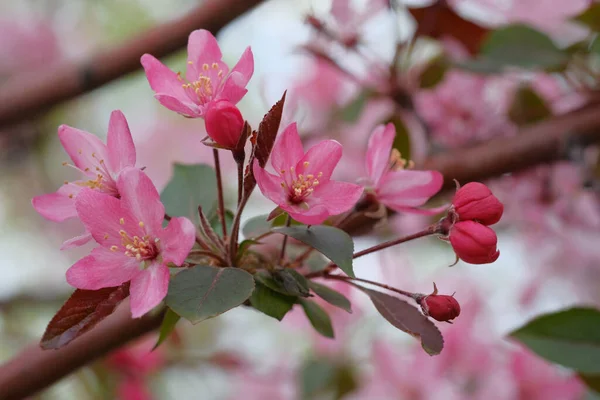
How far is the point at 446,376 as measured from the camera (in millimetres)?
842

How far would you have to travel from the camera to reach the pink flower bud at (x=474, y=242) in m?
0.32

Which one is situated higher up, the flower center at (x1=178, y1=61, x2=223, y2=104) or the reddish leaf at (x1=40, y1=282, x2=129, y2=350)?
the flower center at (x1=178, y1=61, x2=223, y2=104)

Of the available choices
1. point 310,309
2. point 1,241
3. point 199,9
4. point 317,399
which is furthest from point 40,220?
point 310,309

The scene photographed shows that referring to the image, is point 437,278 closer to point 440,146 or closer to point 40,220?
point 440,146

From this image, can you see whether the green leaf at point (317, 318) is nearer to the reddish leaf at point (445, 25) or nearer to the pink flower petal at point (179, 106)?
the pink flower petal at point (179, 106)

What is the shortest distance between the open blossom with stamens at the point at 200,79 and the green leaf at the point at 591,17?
42 cm

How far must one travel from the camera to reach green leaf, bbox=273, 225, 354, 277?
1.07 ft

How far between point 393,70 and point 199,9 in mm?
223

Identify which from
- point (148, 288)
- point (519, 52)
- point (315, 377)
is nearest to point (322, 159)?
point (148, 288)

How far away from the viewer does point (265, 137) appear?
0.32 m

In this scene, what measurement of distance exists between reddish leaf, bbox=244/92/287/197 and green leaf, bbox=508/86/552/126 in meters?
0.49

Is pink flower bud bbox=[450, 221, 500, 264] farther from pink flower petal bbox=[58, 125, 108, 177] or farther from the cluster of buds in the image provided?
pink flower petal bbox=[58, 125, 108, 177]

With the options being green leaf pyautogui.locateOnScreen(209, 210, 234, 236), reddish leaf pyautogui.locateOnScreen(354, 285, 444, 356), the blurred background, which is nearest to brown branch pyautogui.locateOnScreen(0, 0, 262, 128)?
the blurred background

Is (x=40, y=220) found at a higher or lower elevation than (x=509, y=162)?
lower
